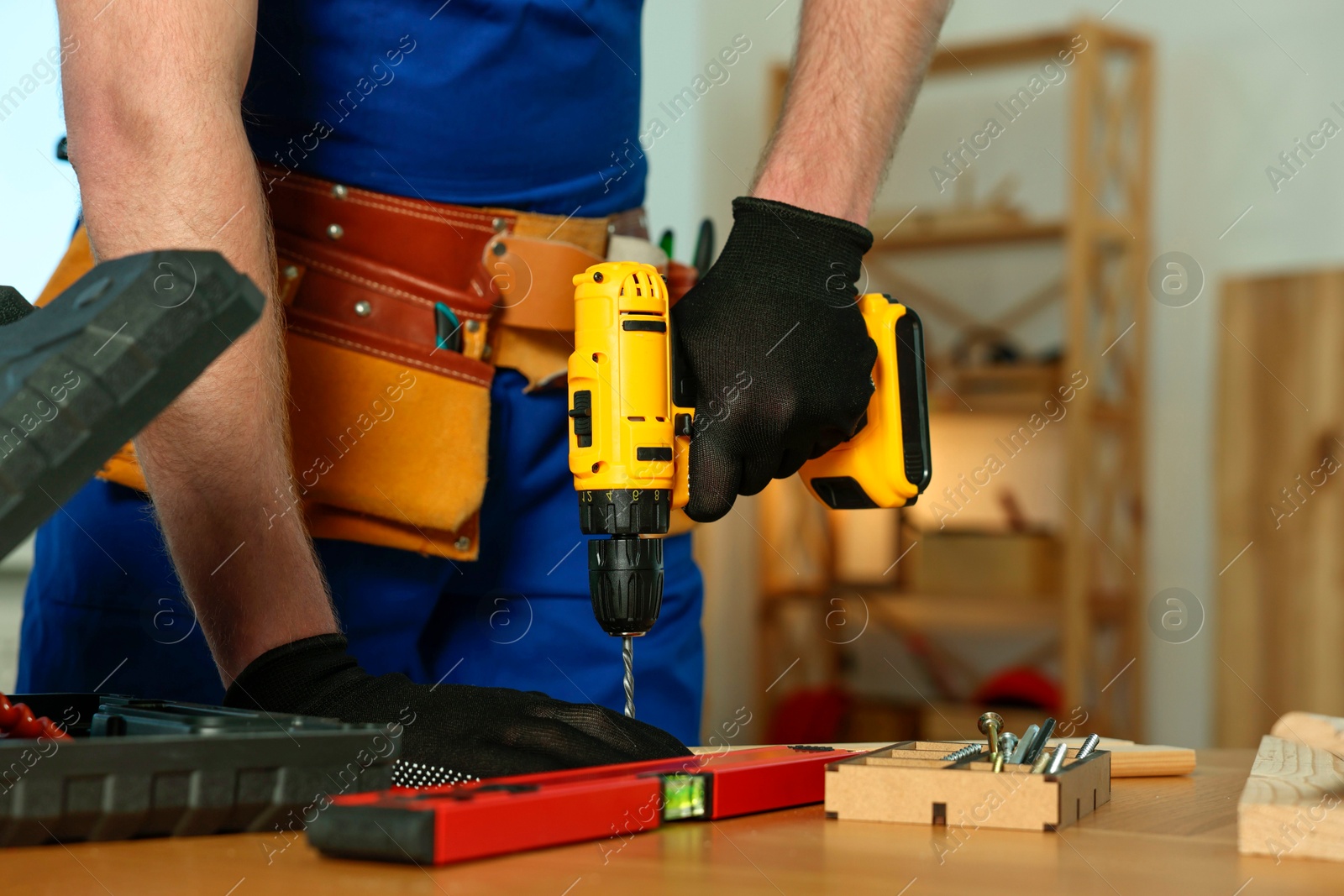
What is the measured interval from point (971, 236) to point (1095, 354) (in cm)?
45

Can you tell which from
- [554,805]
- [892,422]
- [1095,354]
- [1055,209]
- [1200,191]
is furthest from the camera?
[1055,209]

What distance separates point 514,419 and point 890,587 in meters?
2.45

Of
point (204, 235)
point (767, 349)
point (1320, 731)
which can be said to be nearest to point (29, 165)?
point (204, 235)

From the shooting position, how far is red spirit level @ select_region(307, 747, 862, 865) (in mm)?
534

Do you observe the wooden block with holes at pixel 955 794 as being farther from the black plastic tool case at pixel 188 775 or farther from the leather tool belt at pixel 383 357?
the leather tool belt at pixel 383 357

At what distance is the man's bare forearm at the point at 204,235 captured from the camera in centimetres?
75

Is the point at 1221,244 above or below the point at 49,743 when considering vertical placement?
above

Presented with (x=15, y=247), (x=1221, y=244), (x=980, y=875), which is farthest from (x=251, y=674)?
(x=1221, y=244)

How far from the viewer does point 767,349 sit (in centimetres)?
92

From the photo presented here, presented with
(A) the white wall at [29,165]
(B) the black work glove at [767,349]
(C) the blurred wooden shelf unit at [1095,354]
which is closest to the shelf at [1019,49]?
(C) the blurred wooden shelf unit at [1095,354]

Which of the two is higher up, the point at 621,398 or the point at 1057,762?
the point at 621,398

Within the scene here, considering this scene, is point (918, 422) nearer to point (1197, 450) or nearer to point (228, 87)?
point (228, 87)

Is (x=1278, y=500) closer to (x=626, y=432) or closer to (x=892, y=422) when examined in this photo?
(x=892, y=422)

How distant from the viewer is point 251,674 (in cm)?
77
